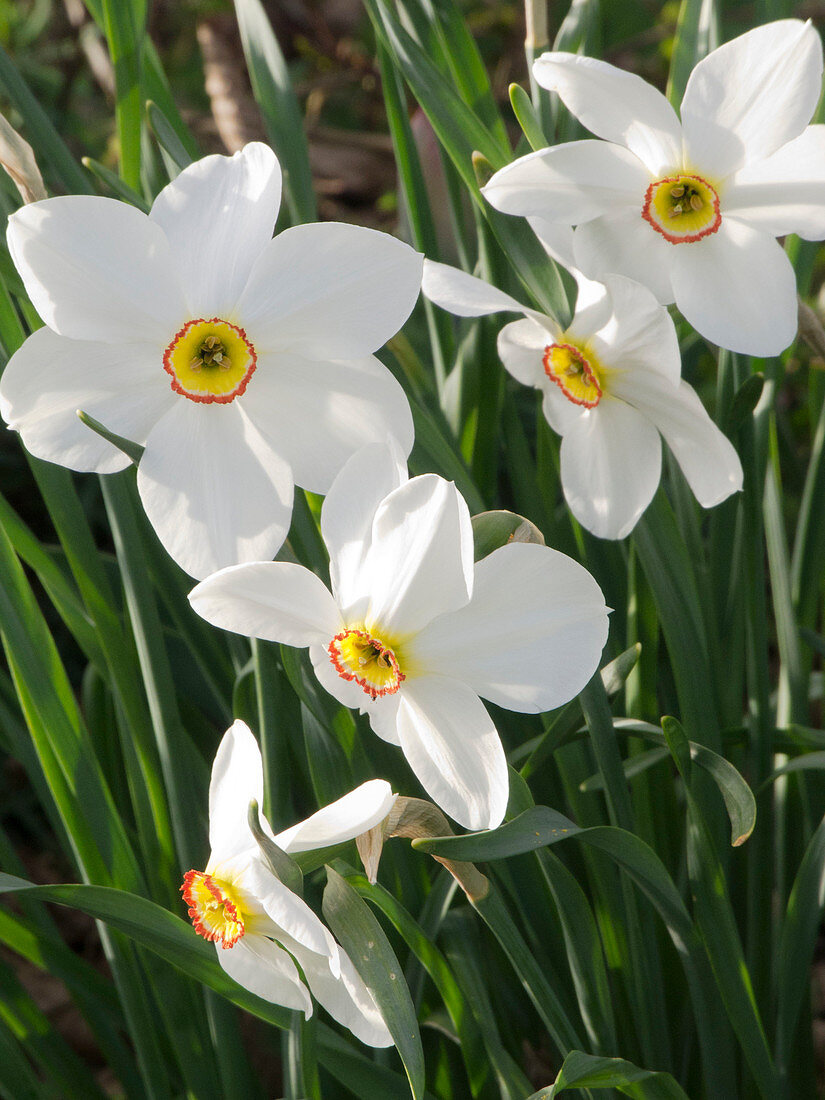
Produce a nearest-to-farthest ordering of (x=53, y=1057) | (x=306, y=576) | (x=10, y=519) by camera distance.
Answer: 1. (x=306, y=576)
2. (x=10, y=519)
3. (x=53, y=1057)

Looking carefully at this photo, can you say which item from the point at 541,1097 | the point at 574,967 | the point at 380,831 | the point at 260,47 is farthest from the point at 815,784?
the point at 260,47

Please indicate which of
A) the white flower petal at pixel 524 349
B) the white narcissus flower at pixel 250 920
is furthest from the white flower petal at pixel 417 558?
the white flower petal at pixel 524 349

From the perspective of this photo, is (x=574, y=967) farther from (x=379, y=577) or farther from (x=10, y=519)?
(x=10, y=519)

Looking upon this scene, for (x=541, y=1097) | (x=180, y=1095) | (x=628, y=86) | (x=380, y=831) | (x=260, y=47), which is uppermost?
(x=260, y=47)

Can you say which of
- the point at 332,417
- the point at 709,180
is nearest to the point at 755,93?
the point at 709,180

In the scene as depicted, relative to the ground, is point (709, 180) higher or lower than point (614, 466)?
higher

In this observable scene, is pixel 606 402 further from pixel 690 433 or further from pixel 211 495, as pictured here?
pixel 211 495
